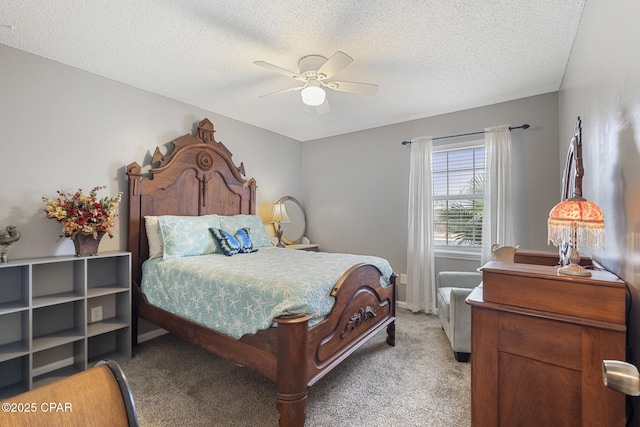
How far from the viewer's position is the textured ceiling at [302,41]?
70.1 inches

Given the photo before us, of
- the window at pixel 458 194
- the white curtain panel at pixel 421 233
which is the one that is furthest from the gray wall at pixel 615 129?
the white curtain panel at pixel 421 233

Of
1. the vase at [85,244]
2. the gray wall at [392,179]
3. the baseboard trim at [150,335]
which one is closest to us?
the vase at [85,244]

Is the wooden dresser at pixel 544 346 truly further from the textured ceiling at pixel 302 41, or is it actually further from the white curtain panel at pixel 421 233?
the white curtain panel at pixel 421 233

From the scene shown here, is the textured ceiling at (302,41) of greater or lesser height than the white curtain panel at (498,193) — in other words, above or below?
above

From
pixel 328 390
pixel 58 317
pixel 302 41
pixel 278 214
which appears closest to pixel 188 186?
pixel 278 214

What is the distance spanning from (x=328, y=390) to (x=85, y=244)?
2.23 meters

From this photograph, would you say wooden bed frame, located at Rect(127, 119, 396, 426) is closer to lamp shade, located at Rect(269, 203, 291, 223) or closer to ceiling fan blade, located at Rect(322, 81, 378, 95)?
lamp shade, located at Rect(269, 203, 291, 223)

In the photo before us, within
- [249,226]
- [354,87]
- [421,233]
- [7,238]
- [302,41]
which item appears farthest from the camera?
[421,233]

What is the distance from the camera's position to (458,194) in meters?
3.55

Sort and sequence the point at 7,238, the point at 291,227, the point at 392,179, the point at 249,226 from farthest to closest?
the point at 291,227, the point at 392,179, the point at 249,226, the point at 7,238

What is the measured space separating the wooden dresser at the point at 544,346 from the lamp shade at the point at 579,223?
0.14 m

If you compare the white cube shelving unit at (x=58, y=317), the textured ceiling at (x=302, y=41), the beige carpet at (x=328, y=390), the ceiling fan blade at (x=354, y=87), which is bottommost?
the beige carpet at (x=328, y=390)

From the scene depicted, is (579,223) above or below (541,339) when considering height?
above

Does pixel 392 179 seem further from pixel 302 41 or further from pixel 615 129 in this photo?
pixel 615 129
